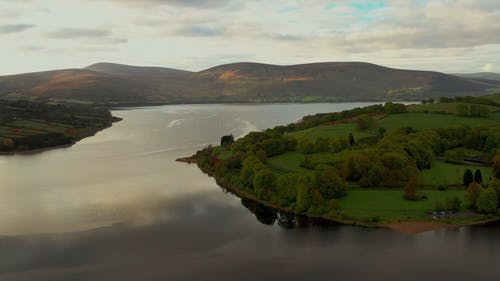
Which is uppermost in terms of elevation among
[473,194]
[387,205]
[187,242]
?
[473,194]

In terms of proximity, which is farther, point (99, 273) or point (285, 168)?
point (285, 168)

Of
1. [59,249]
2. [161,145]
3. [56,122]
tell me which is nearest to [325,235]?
[59,249]

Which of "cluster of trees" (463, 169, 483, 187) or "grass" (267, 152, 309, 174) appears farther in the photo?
"grass" (267, 152, 309, 174)

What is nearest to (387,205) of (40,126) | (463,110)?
(463,110)

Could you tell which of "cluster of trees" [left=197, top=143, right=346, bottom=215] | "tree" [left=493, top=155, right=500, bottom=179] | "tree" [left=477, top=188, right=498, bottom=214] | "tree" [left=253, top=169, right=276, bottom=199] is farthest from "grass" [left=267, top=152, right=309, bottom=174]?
"tree" [left=493, top=155, right=500, bottom=179]

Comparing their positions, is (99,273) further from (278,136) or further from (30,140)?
(30,140)

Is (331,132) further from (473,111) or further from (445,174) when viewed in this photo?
(473,111)

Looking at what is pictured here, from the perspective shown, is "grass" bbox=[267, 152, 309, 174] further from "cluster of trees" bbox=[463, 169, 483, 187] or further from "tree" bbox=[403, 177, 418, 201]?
"cluster of trees" bbox=[463, 169, 483, 187]
